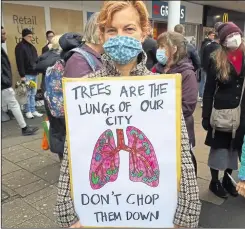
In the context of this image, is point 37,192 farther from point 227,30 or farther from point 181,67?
point 227,30

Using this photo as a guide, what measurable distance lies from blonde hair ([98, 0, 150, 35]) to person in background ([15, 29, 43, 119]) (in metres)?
5.28

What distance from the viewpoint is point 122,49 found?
1.33m

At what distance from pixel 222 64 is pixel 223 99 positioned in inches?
12.8

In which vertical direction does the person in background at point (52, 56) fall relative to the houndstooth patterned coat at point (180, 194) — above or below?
above

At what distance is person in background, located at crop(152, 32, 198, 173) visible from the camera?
8.95 ft

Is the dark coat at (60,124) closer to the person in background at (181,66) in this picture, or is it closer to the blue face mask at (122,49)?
the person in background at (181,66)

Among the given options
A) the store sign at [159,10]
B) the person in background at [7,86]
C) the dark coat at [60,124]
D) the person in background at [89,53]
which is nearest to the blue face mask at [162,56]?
the person in background at [89,53]

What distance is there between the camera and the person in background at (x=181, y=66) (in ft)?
8.95

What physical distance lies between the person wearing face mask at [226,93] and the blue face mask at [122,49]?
1710 millimetres

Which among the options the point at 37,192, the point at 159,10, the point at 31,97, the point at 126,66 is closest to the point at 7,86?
the point at 31,97

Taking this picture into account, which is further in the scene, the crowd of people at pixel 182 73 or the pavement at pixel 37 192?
the pavement at pixel 37 192

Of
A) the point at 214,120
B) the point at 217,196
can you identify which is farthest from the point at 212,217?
the point at 214,120

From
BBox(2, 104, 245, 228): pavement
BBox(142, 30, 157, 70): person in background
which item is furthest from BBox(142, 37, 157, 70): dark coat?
BBox(2, 104, 245, 228): pavement

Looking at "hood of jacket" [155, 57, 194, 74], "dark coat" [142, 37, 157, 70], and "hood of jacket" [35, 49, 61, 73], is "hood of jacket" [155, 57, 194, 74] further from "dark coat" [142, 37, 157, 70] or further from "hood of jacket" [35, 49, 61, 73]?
"dark coat" [142, 37, 157, 70]
